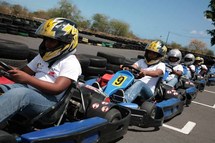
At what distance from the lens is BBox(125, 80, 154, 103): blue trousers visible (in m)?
4.05

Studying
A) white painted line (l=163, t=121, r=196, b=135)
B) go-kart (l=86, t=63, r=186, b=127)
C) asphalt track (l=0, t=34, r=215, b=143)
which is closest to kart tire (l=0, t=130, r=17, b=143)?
asphalt track (l=0, t=34, r=215, b=143)

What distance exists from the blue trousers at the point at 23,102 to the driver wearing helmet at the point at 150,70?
1.98m

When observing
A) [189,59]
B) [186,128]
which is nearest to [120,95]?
[186,128]

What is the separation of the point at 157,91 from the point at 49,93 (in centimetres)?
279

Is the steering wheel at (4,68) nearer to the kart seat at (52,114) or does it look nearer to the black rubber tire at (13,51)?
the kart seat at (52,114)

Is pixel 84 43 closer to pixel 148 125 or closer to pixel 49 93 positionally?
pixel 148 125

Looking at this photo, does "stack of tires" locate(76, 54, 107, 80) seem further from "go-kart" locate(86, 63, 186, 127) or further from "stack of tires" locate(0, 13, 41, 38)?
"stack of tires" locate(0, 13, 41, 38)

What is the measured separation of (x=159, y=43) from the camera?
15.3 ft

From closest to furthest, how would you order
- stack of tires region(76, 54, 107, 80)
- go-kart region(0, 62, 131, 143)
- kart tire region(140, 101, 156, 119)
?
go-kart region(0, 62, 131, 143) → kart tire region(140, 101, 156, 119) → stack of tires region(76, 54, 107, 80)

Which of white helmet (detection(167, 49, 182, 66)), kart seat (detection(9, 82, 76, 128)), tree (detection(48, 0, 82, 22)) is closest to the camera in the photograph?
kart seat (detection(9, 82, 76, 128))

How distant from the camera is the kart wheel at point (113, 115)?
10.1 ft

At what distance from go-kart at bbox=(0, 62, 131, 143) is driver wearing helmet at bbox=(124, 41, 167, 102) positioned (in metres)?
0.98

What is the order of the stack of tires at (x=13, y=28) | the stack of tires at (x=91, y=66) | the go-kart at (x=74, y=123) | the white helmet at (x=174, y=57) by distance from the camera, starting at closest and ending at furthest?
the go-kart at (x=74, y=123) → the stack of tires at (x=91, y=66) → the white helmet at (x=174, y=57) → the stack of tires at (x=13, y=28)

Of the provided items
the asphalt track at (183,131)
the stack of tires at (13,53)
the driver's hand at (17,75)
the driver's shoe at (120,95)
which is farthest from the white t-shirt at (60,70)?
the stack of tires at (13,53)
